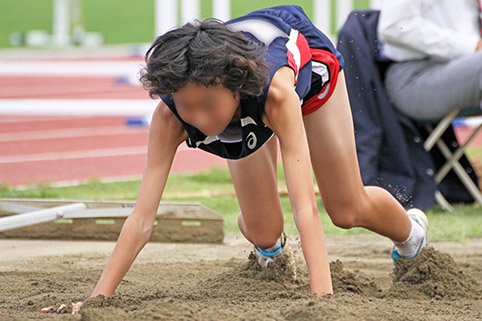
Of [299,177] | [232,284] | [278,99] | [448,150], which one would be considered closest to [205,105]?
[278,99]

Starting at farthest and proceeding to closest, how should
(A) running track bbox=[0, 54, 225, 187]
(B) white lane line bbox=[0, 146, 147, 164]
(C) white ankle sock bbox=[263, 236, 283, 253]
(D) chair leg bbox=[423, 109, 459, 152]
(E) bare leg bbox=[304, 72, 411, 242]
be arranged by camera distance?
(B) white lane line bbox=[0, 146, 147, 164]
(A) running track bbox=[0, 54, 225, 187]
(D) chair leg bbox=[423, 109, 459, 152]
(C) white ankle sock bbox=[263, 236, 283, 253]
(E) bare leg bbox=[304, 72, 411, 242]

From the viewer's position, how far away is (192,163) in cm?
825

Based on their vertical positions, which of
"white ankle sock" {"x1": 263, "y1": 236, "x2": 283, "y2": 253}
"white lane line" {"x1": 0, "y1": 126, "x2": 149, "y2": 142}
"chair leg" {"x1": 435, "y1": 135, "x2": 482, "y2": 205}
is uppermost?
"white ankle sock" {"x1": 263, "y1": 236, "x2": 283, "y2": 253}

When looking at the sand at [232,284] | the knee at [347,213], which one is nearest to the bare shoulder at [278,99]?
the sand at [232,284]

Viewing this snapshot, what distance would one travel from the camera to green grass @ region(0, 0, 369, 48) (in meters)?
31.2

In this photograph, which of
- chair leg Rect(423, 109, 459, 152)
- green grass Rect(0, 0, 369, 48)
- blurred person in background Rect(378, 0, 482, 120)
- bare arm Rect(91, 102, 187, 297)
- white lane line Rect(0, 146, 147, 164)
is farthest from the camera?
green grass Rect(0, 0, 369, 48)

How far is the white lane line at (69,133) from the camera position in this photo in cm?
965

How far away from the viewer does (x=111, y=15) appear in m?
36.6

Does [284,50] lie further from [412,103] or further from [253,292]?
[412,103]

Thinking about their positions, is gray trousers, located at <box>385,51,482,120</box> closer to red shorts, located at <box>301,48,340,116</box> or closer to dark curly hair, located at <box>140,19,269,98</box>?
red shorts, located at <box>301,48,340,116</box>

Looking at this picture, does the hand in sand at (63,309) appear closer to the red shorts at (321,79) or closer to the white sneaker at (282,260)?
the white sneaker at (282,260)

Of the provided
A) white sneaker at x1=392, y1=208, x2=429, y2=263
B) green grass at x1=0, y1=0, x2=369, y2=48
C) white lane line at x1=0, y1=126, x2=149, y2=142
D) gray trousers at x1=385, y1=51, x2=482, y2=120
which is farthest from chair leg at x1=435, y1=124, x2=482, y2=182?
green grass at x1=0, y1=0, x2=369, y2=48

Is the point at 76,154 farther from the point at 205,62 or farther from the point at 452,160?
the point at 205,62

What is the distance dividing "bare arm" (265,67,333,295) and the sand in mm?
115
